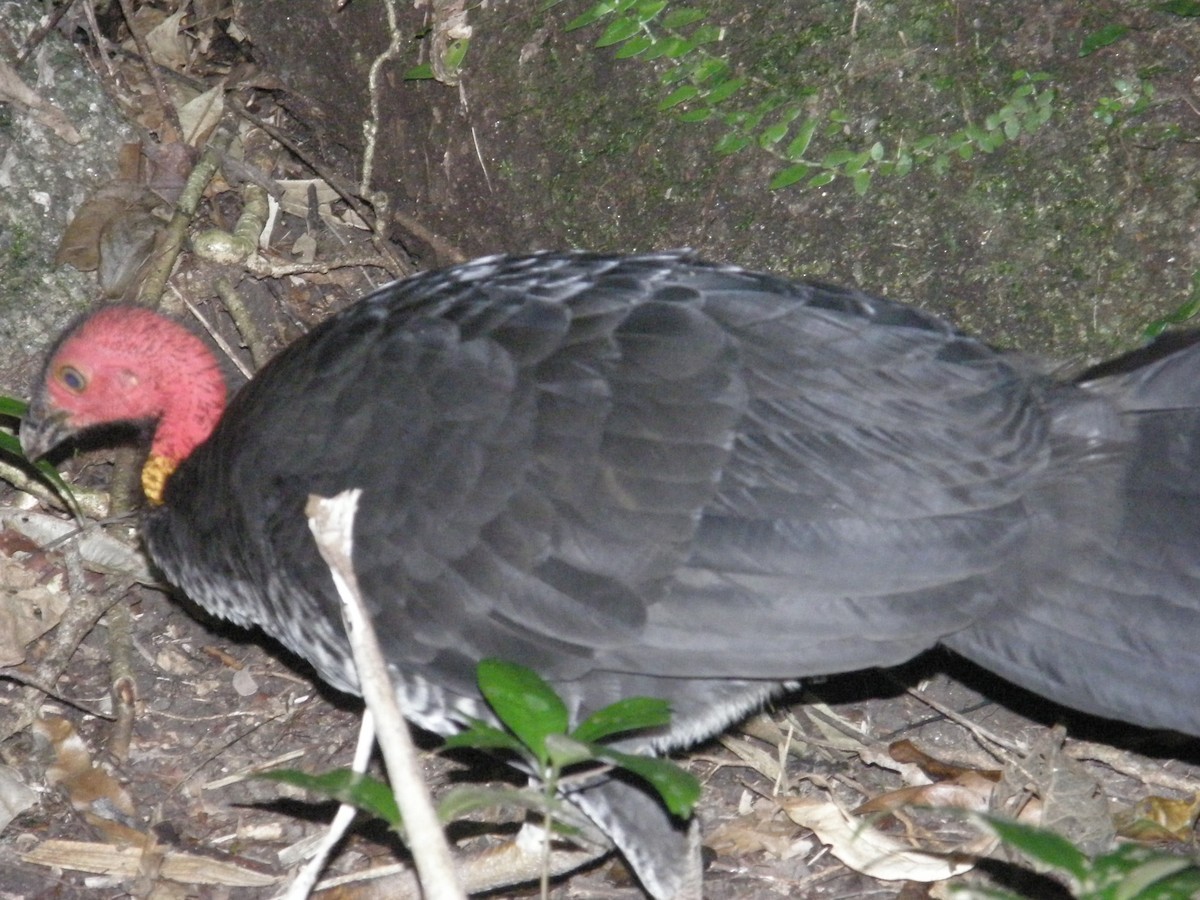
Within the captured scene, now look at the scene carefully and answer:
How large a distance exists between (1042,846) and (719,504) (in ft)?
4.13

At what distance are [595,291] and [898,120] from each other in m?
1.26

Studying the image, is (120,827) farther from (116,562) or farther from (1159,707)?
(1159,707)

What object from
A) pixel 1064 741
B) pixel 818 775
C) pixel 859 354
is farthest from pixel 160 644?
pixel 1064 741

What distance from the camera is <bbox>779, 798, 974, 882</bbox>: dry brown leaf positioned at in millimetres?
3400

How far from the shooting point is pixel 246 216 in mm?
5094

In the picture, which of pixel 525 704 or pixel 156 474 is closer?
pixel 525 704

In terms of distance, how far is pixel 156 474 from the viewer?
152 inches

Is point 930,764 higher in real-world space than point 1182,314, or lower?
lower

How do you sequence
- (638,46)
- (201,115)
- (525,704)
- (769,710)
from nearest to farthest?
(525,704), (769,710), (638,46), (201,115)

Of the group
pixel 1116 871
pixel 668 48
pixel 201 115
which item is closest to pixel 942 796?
pixel 1116 871

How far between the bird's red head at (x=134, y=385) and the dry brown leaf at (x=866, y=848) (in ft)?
6.49

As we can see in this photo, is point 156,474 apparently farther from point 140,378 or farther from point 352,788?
point 352,788

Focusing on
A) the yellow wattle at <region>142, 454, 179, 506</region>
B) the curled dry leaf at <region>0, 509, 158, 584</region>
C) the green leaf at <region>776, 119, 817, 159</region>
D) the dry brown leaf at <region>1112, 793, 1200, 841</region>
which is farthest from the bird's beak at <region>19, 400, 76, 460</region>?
the dry brown leaf at <region>1112, 793, 1200, 841</region>

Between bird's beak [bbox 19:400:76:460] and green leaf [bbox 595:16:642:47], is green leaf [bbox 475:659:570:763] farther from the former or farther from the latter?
green leaf [bbox 595:16:642:47]
